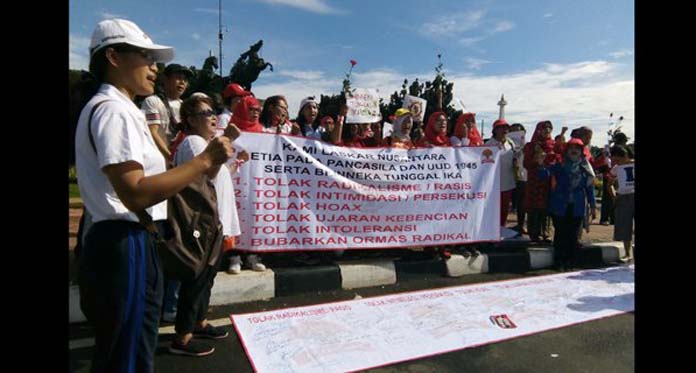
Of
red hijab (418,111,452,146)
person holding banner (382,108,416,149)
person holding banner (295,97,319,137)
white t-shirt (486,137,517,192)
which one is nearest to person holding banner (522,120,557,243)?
white t-shirt (486,137,517,192)

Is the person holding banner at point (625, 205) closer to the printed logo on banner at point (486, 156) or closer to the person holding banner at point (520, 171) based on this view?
the person holding banner at point (520, 171)

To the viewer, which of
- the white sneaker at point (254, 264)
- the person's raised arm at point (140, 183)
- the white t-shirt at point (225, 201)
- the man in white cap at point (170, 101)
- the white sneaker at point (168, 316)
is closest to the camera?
the person's raised arm at point (140, 183)

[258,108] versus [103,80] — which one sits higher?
[258,108]

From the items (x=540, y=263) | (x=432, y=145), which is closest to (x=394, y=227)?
(x=432, y=145)

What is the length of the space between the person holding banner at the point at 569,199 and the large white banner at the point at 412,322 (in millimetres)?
896

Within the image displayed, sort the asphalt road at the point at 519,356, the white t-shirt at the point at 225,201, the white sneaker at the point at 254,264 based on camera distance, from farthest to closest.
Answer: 1. the white sneaker at the point at 254,264
2. the white t-shirt at the point at 225,201
3. the asphalt road at the point at 519,356

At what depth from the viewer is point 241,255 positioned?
4578 millimetres

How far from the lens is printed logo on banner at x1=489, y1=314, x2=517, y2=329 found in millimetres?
3490

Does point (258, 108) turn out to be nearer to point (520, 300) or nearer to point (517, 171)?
point (520, 300)

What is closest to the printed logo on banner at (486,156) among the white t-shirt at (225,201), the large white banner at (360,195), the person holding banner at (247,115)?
the large white banner at (360,195)

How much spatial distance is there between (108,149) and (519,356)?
110 inches

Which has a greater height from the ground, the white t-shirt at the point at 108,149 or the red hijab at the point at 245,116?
the red hijab at the point at 245,116

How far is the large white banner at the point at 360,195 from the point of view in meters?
4.34
